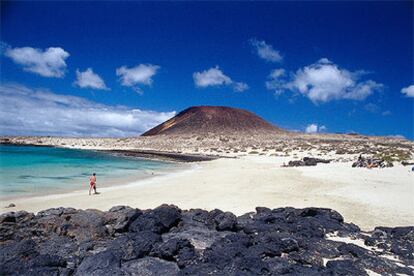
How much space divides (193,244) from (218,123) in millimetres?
117459

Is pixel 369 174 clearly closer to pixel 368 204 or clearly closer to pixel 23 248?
pixel 368 204

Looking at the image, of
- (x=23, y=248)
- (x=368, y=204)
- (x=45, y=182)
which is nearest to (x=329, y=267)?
(x=23, y=248)

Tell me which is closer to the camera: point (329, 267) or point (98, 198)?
point (329, 267)

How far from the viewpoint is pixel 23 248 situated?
6.67 metres

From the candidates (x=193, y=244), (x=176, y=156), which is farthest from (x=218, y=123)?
(x=193, y=244)

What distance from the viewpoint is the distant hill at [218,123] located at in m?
116

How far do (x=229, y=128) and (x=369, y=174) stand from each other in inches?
3854

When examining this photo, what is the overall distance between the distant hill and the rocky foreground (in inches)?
3886

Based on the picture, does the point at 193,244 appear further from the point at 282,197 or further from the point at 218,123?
the point at 218,123

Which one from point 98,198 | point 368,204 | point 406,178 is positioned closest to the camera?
point 368,204

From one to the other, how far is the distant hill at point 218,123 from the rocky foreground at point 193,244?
324ft

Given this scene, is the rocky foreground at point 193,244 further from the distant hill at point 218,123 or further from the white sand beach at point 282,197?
the distant hill at point 218,123

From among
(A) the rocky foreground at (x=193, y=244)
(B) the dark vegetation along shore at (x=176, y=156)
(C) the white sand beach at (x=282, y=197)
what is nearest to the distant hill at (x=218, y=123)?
(B) the dark vegetation along shore at (x=176, y=156)

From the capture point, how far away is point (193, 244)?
303 inches
